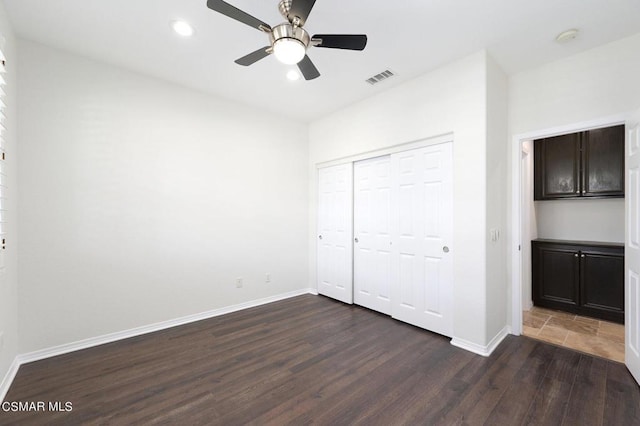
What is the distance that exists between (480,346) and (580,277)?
6.76 ft

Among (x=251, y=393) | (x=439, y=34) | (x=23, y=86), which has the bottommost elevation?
(x=251, y=393)

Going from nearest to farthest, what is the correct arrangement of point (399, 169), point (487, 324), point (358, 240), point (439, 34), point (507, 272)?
1. point (439, 34)
2. point (487, 324)
3. point (507, 272)
4. point (399, 169)
5. point (358, 240)

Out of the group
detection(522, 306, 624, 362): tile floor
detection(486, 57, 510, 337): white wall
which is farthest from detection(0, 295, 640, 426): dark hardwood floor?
detection(486, 57, 510, 337): white wall

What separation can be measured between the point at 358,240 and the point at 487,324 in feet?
6.01

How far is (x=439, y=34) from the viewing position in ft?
7.85

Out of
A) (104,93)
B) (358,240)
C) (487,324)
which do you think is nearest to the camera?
(487,324)

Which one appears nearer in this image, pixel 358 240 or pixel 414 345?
pixel 414 345

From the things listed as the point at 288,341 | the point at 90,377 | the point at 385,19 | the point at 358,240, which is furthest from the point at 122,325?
the point at 385,19

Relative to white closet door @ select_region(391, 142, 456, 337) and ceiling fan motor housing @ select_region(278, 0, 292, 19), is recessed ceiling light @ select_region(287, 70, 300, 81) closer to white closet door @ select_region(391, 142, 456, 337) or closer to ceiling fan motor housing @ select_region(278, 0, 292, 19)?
ceiling fan motor housing @ select_region(278, 0, 292, 19)

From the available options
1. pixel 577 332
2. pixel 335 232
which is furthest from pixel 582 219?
pixel 335 232

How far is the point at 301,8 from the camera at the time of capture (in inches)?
64.8

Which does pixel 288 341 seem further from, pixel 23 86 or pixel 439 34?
pixel 23 86

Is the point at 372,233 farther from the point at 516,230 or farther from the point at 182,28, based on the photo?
the point at 182,28

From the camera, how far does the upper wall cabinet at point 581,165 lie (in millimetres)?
3365
